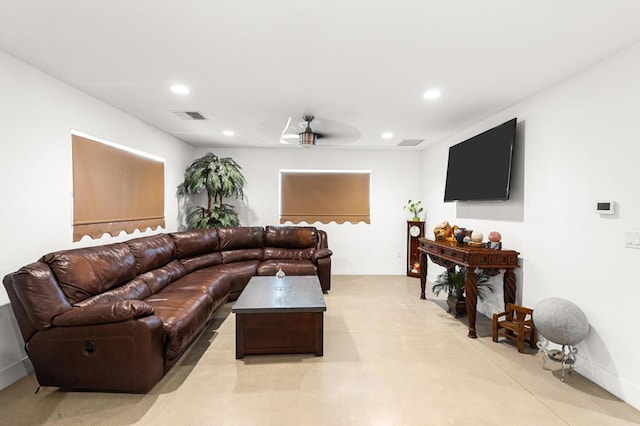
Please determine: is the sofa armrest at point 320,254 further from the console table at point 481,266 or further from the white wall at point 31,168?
the white wall at point 31,168

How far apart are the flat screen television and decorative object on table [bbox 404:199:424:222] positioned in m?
1.14

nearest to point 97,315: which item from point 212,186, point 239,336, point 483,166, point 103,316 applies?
point 103,316

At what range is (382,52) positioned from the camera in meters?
2.24

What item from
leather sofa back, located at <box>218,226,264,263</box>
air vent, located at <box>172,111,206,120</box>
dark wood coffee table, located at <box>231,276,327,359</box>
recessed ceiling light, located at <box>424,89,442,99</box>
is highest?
recessed ceiling light, located at <box>424,89,442,99</box>

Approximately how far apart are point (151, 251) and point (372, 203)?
3.98 metres

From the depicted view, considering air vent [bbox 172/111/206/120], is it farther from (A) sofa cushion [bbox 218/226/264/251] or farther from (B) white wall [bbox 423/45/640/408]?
(B) white wall [bbox 423/45/640/408]

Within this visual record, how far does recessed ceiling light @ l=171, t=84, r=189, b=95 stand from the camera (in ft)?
9.57

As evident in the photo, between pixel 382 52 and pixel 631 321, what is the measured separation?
2664 millimetres

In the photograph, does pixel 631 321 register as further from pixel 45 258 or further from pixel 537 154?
pixel 45 258

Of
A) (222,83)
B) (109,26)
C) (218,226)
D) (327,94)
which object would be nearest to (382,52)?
A: (327,94)

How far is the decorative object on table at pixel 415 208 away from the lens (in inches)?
227

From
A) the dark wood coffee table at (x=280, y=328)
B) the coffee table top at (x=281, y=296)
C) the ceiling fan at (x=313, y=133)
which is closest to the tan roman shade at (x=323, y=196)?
the ceiling fan at (x=313, y=133)

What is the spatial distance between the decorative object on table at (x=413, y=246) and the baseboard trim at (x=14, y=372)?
209 inches

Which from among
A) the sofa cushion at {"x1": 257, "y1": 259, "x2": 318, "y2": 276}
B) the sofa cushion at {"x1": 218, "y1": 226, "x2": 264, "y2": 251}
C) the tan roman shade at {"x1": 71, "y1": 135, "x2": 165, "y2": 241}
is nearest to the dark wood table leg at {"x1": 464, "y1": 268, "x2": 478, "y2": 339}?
the sofa cushion at {"x1": 257, "y1": 259, "x2": 318, "y2": 276}
